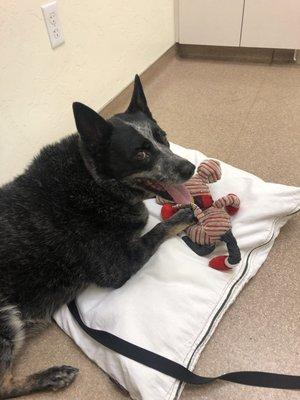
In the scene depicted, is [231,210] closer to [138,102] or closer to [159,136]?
[159,136]

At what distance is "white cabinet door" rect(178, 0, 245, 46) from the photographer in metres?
2.41

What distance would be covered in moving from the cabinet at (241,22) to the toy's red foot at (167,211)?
167 centimetres

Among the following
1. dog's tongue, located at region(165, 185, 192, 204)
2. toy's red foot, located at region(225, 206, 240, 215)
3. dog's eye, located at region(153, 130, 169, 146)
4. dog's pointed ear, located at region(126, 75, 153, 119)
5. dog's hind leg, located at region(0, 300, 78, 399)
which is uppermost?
dog's pointed ear, located at region(126, 75, 153, 119)

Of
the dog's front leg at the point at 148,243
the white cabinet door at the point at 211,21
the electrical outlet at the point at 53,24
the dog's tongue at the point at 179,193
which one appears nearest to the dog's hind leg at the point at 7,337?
the dog's front leg at the point at 148,243

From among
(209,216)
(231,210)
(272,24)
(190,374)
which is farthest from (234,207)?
(272,24)

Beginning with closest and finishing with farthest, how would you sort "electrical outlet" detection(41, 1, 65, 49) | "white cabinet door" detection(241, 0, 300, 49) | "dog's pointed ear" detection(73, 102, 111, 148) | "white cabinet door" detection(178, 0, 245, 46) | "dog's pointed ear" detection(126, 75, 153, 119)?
"dog's pointed ear" detection(73, 102, 111, 148), "dog's pointed ear" detection(126, 75, 153, 119), "electrical outlet" detection(41, 1, 65, 49), "white cabinet door" detection(241, 0, 300, 49), "white cabinet door" detection(178, 0, 245, 46)

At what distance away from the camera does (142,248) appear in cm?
125

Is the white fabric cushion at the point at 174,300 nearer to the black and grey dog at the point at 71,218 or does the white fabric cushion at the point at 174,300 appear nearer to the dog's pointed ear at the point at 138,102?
the black and grey dog at the point at 71,218

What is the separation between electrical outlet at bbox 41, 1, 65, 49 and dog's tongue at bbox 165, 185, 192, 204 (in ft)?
3.07

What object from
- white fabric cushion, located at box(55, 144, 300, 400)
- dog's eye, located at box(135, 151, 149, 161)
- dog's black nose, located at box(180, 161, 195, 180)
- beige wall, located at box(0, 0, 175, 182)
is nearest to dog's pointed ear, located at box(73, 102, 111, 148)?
dog's eye, located at box(135, 151, 149, 161)

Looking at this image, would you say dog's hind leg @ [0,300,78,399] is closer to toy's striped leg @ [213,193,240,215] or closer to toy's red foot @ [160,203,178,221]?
toy's red foot @ [160,203,178,221]

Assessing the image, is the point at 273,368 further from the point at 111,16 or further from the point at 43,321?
the point at 111,16

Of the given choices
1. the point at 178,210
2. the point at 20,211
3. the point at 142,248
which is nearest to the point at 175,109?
the point at 178,210

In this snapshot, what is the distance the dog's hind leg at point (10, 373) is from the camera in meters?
1.07
